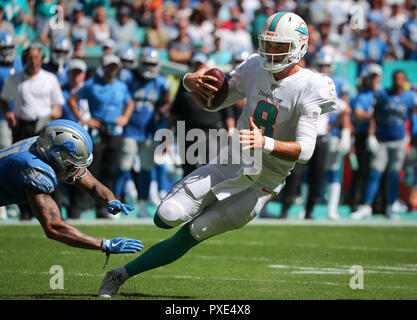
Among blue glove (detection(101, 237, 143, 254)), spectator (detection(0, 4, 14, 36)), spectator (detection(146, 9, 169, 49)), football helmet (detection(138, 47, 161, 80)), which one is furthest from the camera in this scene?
spectator (detection(146, 9, 169, 49))

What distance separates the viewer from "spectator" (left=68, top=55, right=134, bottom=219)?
9.59 m

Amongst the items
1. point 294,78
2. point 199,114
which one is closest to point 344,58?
point 199,114

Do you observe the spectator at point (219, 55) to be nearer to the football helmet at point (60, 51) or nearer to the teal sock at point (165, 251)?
the football helmet at point (60, 51)

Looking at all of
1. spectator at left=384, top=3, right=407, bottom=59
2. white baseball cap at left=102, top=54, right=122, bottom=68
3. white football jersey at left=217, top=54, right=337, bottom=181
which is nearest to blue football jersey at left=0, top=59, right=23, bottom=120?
white baseball cap at left=102, top=54, right=122, bottom=68

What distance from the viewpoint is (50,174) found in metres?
4.61

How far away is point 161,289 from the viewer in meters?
5.45

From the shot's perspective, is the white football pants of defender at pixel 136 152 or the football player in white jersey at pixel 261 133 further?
the white football pants of defender at pixel 136 152

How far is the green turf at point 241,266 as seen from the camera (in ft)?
17.6

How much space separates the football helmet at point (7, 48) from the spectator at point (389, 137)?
5068 millimetres

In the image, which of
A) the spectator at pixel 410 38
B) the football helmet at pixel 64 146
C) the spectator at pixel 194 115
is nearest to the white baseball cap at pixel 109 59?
the spectator at pixel 194 115

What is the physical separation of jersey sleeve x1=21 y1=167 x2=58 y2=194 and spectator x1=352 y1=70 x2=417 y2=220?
734 centimetres

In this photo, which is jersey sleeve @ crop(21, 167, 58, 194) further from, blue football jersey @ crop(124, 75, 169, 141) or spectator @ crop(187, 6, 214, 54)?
spectator @ crop(187, 6, 214, 54)

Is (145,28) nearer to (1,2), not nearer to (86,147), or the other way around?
(1,2)
